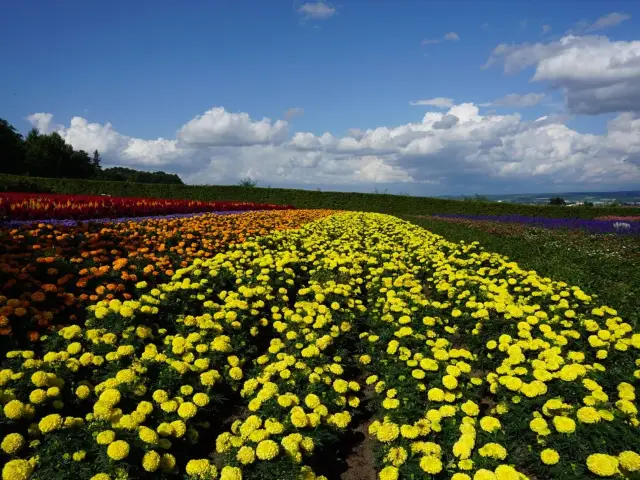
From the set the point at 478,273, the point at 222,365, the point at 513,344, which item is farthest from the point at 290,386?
the point at 478,273

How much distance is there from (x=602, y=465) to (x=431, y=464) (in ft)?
3.43

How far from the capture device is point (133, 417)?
3.06 metres

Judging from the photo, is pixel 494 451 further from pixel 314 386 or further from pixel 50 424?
pixel 50 424

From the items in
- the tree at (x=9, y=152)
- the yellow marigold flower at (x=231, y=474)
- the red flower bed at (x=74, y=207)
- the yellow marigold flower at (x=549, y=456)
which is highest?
the tree at (x=9, y=152)

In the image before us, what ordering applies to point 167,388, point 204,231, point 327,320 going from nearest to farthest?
point 167,388, point 327,320, point 204,231

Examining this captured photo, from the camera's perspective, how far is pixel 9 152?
159 ft

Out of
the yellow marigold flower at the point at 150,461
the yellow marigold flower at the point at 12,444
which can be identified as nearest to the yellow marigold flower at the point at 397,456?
the yellow marigold flower at the point at 150,461

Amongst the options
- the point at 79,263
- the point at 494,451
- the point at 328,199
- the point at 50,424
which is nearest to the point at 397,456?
the point at 494,451

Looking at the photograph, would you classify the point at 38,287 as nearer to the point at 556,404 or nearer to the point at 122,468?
the point at 122,468

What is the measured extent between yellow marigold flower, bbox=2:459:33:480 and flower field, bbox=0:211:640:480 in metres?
0.01

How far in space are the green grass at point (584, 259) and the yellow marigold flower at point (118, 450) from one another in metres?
5.78

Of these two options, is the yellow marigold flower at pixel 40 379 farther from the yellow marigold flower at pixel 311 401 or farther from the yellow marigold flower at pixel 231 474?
the yellow marigold flower at pixel 311 401

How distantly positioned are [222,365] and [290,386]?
89cm

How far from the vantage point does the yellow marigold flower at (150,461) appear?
2.71 meters
